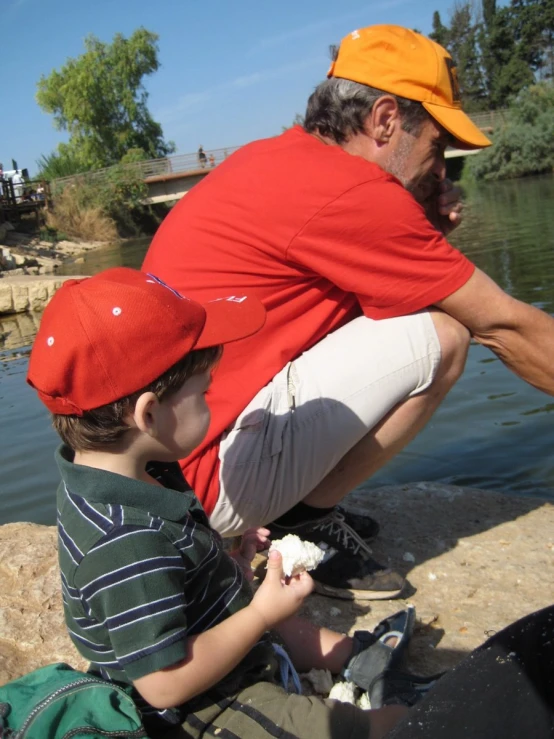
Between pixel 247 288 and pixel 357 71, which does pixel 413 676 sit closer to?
pixel 247 288

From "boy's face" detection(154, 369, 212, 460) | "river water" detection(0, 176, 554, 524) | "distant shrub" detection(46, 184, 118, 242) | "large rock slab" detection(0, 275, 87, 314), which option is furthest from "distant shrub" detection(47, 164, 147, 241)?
"boy's face" detection(154, 369, 212, 460)

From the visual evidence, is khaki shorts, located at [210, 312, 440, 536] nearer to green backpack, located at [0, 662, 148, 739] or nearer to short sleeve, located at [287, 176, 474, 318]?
short sleeve, located at [287, 176, 474, 318]

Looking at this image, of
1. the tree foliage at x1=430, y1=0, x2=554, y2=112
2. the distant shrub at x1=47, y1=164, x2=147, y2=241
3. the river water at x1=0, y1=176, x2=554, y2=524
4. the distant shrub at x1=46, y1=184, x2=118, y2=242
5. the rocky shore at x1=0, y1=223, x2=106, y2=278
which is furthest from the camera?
the tree foliage at x1=430, y1=0, x2=554, y2=112

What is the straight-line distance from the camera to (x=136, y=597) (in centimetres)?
147

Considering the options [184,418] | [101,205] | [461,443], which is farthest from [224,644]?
[101,205]

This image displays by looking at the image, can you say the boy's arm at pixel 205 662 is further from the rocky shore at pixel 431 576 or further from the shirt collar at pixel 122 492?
the rocky shore at pixel 431 576

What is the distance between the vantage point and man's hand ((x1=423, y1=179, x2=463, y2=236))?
2.96 m

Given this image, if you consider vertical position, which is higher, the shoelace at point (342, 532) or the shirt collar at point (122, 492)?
the shirt collar at point (122, 492)

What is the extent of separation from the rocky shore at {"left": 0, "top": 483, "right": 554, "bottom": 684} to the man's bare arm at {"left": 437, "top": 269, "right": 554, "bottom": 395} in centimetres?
64

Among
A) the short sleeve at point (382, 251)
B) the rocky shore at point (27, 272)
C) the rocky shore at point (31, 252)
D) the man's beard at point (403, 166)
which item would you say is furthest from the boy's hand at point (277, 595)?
the rocky shore at point (31, 252)

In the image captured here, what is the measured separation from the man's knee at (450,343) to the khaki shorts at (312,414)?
0.03m

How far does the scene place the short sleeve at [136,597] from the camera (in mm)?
1460

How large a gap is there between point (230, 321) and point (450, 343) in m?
0.90

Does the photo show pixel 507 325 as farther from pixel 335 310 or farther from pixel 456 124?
pixel 456 124
